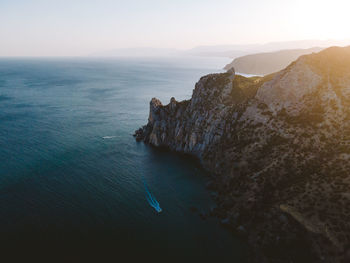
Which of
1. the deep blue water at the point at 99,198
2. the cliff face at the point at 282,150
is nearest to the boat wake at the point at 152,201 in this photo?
the deep blue water at the point at 99,198

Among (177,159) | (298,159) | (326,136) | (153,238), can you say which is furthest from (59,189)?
(326,136)

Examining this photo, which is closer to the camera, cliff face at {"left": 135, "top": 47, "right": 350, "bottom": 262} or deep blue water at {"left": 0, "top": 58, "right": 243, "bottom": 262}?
cliff face at {"left": 135, "top": 47, "right": 350, "bottom": 262}

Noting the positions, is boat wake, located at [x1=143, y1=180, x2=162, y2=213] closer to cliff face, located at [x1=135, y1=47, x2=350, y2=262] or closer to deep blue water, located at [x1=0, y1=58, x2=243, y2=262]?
deep blue water, located at [x1=0, y1=58, x2=243, y2=262]

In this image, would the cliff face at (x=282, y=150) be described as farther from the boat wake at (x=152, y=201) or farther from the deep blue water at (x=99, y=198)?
the boat wake at (x=152, y=201)

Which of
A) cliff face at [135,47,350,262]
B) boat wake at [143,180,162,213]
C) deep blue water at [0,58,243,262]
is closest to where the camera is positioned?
cliff face at [135,47,350,262]

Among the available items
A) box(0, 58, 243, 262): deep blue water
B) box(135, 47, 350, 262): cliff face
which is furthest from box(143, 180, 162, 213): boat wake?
box(135, 47, 350, 262): cliff face

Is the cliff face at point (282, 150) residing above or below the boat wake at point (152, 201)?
above

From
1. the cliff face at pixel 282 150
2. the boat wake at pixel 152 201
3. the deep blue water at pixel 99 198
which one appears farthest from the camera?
the boat wake at pixel 152 201

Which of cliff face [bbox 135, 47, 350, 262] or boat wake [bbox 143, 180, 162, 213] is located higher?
cliff face [bbox 135, 47, 350, 262]

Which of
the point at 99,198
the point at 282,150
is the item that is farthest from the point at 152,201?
the point at 282,150
